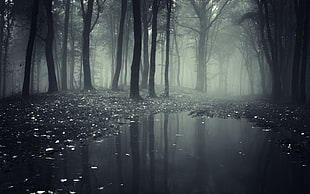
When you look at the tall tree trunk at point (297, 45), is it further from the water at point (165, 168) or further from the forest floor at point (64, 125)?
the water at point (165, 168)

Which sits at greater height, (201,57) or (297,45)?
(201,57)

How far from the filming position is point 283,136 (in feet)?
32.0

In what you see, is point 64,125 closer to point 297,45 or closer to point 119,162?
point 119,162

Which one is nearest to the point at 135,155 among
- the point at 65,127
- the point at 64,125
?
the point at 65,127

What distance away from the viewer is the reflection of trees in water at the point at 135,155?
536cm

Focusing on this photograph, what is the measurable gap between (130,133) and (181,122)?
3903 millimetres

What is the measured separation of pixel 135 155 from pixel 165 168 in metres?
1.28

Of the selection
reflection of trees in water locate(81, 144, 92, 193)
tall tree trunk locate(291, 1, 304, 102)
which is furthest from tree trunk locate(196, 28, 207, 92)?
reflection of trees in water locate(81, 144, 92, 193)

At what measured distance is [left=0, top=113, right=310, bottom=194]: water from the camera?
5.16m

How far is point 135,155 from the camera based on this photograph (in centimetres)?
741

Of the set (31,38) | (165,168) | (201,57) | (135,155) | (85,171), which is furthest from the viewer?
(201,57)

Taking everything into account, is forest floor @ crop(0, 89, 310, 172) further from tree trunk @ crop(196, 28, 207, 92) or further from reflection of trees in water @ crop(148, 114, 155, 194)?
tree trunk @ crop(196, 28, 207, 92)

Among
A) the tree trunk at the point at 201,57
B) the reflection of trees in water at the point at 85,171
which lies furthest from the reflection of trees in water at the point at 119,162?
the tree trunk at the point at 201,57

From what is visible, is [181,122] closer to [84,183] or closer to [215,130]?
[215,130]
